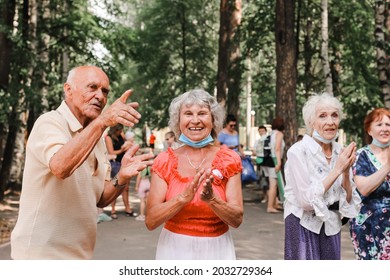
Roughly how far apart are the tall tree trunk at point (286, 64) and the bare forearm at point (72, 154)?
1050 cm

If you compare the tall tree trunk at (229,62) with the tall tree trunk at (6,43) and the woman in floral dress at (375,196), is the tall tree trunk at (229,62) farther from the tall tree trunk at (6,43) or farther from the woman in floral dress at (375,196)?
the woman in floral dress at (375,196)

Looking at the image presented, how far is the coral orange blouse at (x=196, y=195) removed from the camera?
3.51 meters

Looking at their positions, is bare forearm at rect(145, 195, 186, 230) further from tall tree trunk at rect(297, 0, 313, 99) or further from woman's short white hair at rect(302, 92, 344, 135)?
tall tree trunk at rect(297, 0, 313, 99)

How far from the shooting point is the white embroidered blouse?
4.18 m

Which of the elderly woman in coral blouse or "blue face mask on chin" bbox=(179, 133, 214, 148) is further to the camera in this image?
"blue face mask on chin" bbox=(179, 133, 214, 148)

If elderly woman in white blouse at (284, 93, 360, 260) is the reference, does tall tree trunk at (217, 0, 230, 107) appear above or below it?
above

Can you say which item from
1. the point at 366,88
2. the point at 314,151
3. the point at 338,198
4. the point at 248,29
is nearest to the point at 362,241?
the point at 338,198

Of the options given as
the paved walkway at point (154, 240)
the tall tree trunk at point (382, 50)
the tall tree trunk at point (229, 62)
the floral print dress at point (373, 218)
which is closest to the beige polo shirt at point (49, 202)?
the floral print dress at point (373, 218)

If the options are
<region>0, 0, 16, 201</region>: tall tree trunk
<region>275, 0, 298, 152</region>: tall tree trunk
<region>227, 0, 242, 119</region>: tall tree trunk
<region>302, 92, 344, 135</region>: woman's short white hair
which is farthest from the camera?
<region>227, 0, 242, 119</region>: tall tree trunk

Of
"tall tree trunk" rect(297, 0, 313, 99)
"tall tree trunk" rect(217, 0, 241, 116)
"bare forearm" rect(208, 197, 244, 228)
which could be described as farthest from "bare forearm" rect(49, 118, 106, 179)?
"tall tree trunk" rect(297, 0, 313, 99)

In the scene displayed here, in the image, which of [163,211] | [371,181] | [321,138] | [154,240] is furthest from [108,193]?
[154,240]

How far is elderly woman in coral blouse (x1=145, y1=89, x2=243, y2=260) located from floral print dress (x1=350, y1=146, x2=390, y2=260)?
1.64m

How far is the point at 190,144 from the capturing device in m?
3.65
